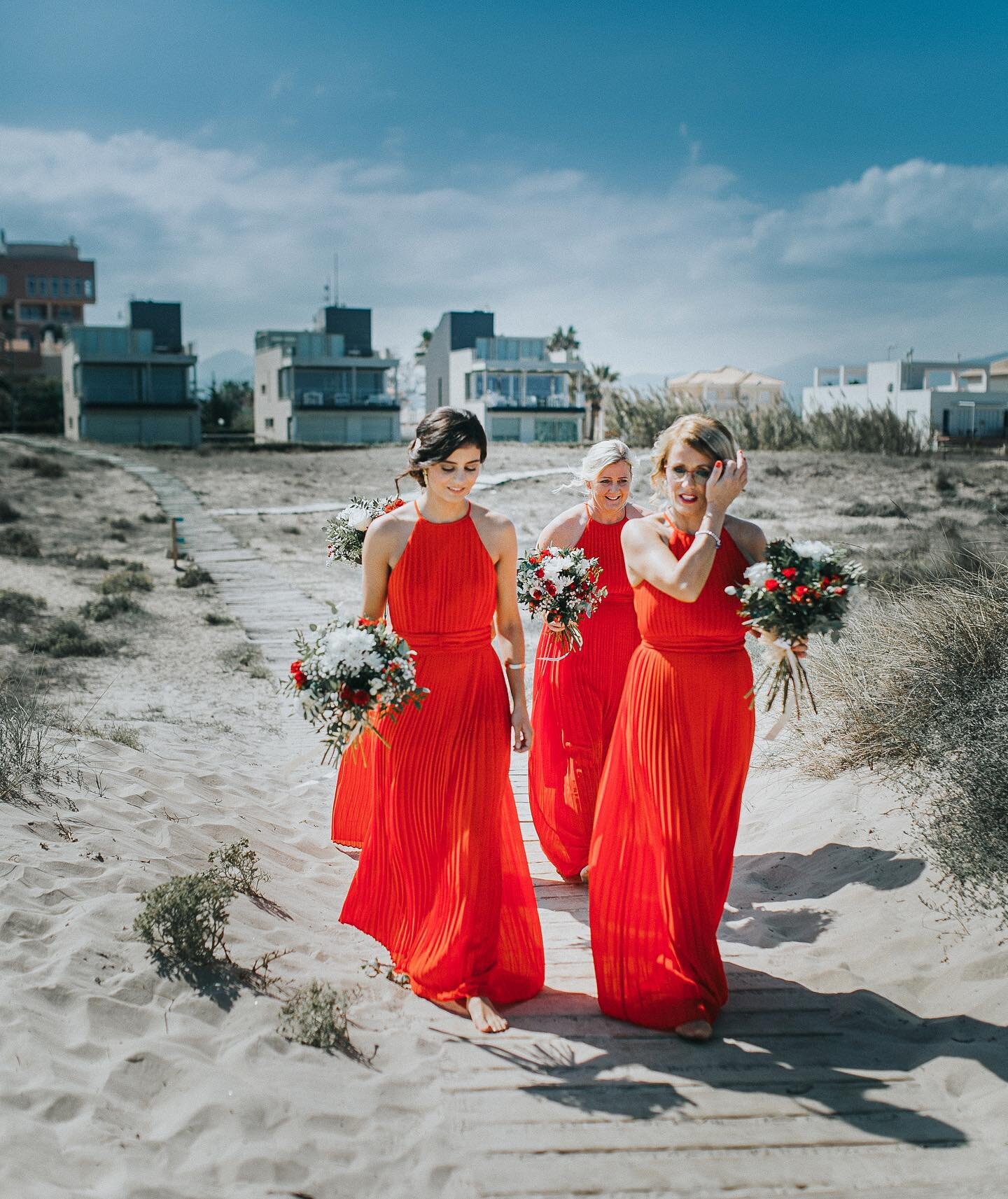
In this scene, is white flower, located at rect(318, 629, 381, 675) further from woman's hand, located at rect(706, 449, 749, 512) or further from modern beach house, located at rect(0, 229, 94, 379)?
modern beach house, located at rect(0, 229, 94, 379)

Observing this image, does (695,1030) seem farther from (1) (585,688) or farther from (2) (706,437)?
(2) (706,437)

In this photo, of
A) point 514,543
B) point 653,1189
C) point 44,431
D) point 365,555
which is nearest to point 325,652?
point 365,555

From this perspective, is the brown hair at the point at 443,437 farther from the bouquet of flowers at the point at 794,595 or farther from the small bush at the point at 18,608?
the small bush at the point at 18,608

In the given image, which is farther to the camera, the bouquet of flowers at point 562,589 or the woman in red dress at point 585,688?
the woman in red dress at point 585,688

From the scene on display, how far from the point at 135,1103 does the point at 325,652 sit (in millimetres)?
1696

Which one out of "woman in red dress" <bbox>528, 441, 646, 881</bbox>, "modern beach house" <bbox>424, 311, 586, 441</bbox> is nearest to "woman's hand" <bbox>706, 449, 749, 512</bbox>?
"woman in red dress" <bbox>528, 441, 646, 881</bbox>

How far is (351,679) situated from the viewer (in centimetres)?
423

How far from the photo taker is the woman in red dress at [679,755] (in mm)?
4367

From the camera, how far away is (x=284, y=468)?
3897cm

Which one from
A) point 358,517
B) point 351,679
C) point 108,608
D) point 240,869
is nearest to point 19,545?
point 108,608

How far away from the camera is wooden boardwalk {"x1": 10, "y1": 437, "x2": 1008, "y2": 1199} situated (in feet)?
11.5

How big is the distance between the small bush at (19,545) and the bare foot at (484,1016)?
1764 cm

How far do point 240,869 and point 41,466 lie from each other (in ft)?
107

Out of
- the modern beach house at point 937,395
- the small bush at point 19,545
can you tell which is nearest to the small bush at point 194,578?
the small bush at point 19,545
